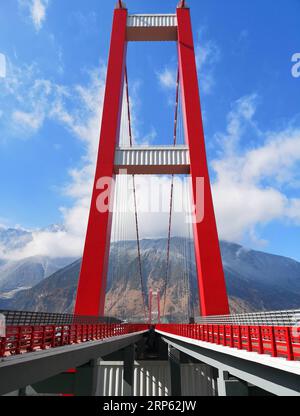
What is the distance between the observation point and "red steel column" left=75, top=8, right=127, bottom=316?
63.3 feet

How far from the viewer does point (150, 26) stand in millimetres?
28062

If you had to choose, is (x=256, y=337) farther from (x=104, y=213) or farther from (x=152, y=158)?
(x=152, y=158)

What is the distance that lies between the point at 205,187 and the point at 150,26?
15975 millimetres

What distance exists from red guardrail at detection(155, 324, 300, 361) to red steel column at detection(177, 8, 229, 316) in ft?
8.69

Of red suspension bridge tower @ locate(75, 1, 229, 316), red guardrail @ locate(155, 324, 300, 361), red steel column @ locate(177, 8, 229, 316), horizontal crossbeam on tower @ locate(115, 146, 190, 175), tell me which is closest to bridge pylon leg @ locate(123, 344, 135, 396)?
red suspension bridge tower @ locate(75, 1, 229, 316)

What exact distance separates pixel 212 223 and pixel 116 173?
8000 millimetres

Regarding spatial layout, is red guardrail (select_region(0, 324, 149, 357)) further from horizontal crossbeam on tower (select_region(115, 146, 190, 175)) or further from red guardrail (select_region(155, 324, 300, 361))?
horizontal crossbeam on tower (select_region(115, 146, 190, 175))

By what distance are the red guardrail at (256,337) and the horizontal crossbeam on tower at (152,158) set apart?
431 inches

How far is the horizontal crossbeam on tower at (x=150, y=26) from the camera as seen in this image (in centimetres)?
2794

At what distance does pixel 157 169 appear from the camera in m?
24.0

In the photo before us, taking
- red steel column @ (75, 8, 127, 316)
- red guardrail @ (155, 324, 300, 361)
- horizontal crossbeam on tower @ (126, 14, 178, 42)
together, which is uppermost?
horizontal crossbeam on tower @ (126, 14, 178, 42)

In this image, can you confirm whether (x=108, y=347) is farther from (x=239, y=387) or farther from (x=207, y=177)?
(x=207, y=177)

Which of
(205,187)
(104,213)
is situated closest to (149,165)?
(205,187)
